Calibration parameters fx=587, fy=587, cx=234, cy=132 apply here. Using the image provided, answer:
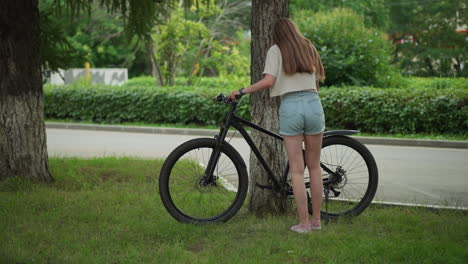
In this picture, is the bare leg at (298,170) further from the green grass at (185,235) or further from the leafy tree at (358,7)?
the leafy tree at (358,7)

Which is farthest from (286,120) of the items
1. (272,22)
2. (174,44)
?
(174,44)

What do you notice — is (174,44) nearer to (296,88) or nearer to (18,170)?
(18,170)

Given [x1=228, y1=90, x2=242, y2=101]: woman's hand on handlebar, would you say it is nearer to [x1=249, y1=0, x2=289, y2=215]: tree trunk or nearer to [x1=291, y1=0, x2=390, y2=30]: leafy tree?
[x1=249, y1=0, x2=289, y2=215]: tree trunk

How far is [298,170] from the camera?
4836mm

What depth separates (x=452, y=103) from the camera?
12500 mm

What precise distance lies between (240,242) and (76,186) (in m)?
3.09

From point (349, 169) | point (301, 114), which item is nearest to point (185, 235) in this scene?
point (301, 114)

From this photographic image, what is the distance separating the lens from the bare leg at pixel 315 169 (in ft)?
15.8

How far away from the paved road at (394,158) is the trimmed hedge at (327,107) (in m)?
1.38

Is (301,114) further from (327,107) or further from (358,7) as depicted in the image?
(358,7)

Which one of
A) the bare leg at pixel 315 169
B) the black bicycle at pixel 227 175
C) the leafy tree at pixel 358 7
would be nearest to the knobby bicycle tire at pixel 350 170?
the black bicycle at pixel 227 175

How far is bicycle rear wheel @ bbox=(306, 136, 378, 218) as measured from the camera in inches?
208

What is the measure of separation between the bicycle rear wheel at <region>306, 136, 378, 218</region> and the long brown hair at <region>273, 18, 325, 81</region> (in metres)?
0.87

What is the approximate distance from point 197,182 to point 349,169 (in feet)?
4.54
